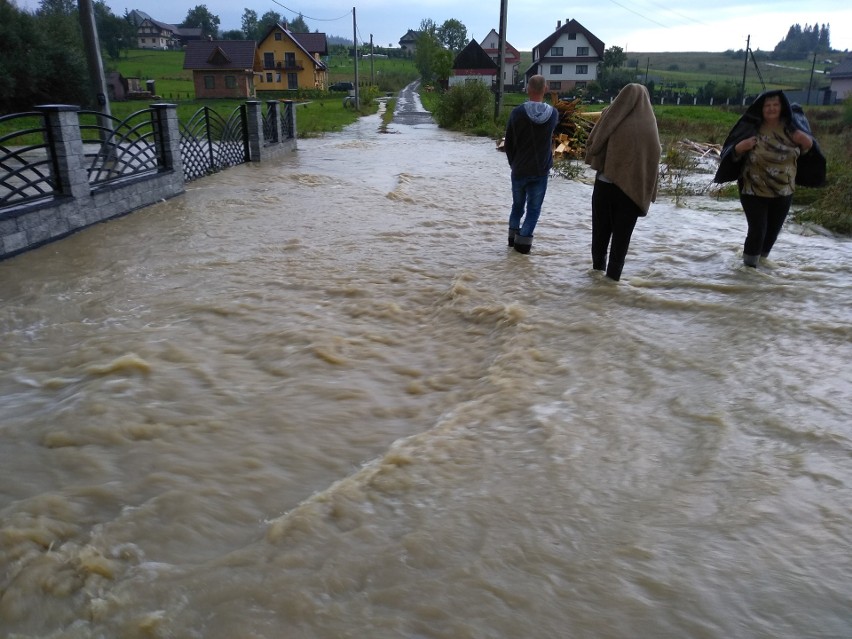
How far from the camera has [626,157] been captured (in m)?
6.13

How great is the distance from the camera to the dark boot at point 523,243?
7871 millimetres

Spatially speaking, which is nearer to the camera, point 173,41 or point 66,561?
point 66,561

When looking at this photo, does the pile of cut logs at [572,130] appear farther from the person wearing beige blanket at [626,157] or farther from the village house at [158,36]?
the village house at [158,36]

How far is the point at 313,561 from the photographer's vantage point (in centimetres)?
272

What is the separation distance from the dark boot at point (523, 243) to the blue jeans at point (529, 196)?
0.04m

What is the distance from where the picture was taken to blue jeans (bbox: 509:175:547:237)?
24.5 ft

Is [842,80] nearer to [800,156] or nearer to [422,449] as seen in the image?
[800,156]

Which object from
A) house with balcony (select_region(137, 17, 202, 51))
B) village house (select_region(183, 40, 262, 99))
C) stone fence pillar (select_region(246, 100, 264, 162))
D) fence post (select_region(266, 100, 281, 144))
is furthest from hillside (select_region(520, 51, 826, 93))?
house with balcony (select_region(137, 17, 202, 51))

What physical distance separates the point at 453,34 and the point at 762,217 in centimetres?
11806

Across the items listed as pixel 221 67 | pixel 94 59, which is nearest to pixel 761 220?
pixel 94 59

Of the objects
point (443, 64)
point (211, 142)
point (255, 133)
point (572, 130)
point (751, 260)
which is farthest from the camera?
point (443, 64)

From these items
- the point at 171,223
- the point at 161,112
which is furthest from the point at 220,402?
the point at 161,112

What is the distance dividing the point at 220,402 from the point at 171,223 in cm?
647

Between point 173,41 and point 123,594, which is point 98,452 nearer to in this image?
point 123,594
